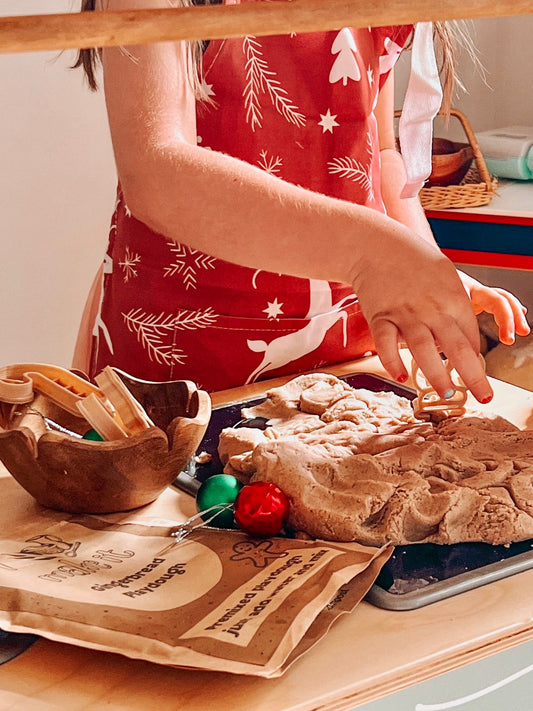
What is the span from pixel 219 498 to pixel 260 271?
45 cm

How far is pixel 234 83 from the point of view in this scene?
3.58ft

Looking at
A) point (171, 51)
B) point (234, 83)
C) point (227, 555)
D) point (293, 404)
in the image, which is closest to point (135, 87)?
point (171, 51)

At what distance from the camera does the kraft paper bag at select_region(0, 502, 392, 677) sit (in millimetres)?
545

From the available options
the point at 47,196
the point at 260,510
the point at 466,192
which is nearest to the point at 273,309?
the point at 260,510

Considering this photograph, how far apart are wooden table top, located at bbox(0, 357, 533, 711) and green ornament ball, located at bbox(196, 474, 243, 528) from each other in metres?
0.15

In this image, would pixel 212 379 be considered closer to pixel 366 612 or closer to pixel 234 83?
pixel 234 83

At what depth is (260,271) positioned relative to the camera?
113 centimetres

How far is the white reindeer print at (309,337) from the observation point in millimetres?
1136

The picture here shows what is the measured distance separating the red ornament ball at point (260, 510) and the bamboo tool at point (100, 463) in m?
0.07

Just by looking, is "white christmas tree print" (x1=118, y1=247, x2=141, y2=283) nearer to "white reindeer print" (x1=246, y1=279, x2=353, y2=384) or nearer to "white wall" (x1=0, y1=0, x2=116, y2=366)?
"white reindeer print" (x1=246, y1=279, x2=353, y2=384)

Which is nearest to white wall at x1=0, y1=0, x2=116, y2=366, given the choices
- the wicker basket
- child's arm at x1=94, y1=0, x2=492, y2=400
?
the wicker basket

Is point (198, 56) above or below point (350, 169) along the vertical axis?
above

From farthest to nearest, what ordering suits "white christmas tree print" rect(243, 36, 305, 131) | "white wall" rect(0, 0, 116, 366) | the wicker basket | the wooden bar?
"white wall" rect(0, 0, 116, 366) < the wicker basket < "white christmas tree print" rect(243, 36, 305, 131) < the wooden bar

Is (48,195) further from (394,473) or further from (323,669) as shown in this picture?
(323,669)
